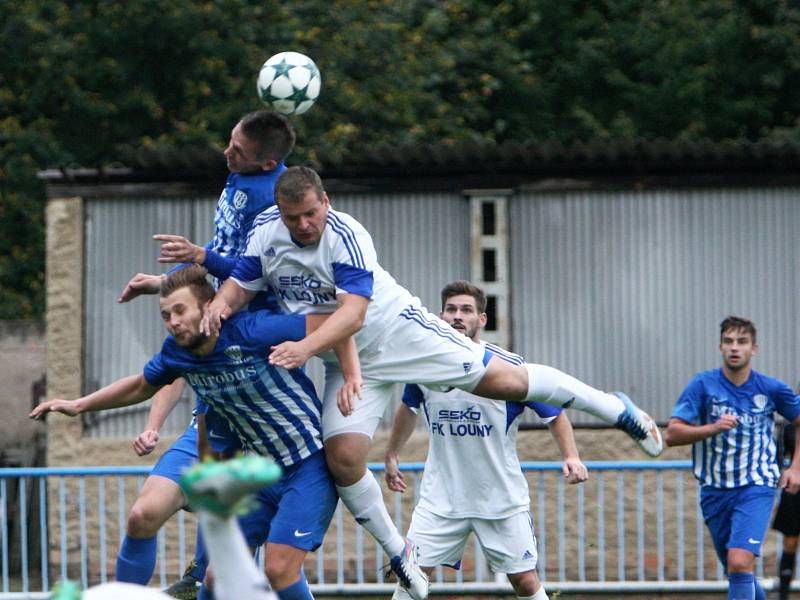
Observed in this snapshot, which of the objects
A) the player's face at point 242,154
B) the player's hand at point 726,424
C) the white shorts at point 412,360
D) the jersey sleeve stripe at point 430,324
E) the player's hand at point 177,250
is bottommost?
the player's hand at point 726,424

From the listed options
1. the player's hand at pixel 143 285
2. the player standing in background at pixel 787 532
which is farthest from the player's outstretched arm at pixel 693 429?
the player's hand at pixel 143 285

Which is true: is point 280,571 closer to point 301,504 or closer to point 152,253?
point 301,504

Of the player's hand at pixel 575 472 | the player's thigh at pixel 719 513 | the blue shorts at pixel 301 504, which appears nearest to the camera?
the blue shorts at pixel 301 504

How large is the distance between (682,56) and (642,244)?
37.6ft

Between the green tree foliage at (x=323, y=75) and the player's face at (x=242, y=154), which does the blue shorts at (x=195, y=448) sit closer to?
the player's face at (x=242, y=154)

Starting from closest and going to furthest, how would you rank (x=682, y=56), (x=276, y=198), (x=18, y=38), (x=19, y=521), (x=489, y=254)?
1. (x=276, y=198)
2. (x=19, y=521)
3. (x=489, y=254)
4. (x=18, y=38)
5. (x=682, y=56)

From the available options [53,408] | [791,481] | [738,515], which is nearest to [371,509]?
[53,408]

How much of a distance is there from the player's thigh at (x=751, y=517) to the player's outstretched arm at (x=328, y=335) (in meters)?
3.38

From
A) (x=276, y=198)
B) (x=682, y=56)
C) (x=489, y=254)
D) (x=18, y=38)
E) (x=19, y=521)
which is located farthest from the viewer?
(x=682, y=56)

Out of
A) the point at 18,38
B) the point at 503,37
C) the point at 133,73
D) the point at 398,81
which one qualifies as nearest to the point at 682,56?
the point at 503,37

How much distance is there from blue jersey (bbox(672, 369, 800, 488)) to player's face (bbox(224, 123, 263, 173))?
346cm

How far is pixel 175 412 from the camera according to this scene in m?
12.1

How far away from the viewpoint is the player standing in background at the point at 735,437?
8.74m

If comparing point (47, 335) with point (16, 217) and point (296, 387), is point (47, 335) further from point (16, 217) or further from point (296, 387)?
point (16, 217)
